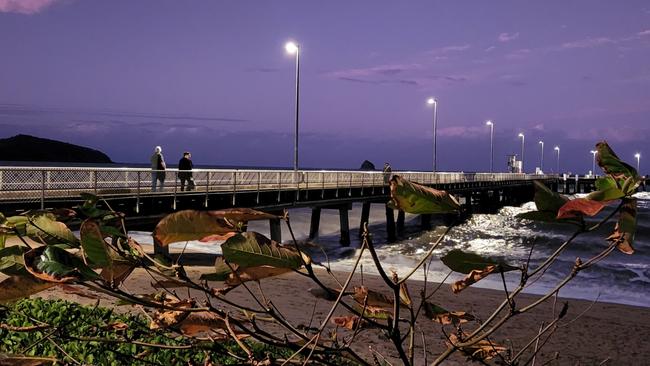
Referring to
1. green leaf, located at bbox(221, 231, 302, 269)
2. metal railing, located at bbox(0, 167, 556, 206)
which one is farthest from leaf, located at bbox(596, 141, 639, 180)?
metal railing, located at bbox(0, 167, 556, 206)

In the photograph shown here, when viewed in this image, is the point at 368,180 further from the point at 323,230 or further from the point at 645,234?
the point at 645,234

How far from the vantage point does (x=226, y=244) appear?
0.87 m

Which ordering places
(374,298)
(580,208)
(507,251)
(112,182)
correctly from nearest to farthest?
(580,208), (374,298), (112,182), (507,251)

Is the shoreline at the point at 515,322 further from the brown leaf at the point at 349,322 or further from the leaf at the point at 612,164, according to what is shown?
the leaf at the point at 612,164

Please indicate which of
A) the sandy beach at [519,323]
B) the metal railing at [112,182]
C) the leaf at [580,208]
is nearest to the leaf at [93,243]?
the leaf at [580,208]

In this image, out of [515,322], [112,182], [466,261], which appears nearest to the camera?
[466,261]

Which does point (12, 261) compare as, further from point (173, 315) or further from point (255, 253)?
point (255, 253)

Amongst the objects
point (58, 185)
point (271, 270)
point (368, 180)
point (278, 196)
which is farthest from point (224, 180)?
point (271, 270)

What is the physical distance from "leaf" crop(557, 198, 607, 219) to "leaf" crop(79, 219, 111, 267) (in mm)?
677

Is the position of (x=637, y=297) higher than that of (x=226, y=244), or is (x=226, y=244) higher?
(x=226, y=244)

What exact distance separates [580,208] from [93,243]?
27.9 inches

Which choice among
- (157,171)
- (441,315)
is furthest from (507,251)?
(441,315)

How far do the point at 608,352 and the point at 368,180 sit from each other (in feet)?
79.0

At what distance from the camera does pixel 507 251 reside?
34.2 metres
